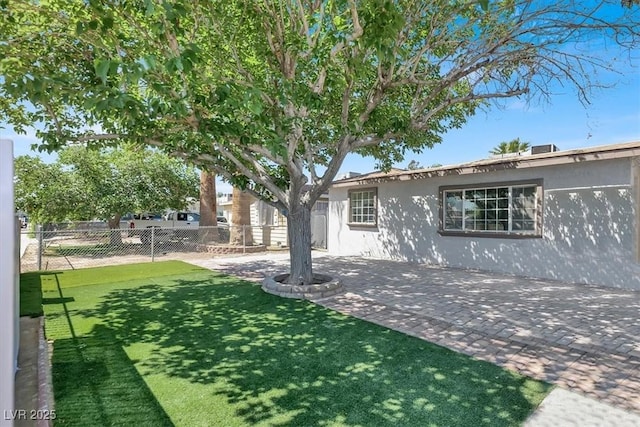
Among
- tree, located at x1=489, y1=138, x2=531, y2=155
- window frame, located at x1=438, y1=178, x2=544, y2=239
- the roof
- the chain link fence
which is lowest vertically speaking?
the chain link fence

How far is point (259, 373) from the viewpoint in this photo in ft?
12.6

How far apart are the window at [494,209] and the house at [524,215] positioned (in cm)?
2

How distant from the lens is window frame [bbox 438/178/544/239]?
29.0 feet

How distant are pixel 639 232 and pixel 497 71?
4.53 meters

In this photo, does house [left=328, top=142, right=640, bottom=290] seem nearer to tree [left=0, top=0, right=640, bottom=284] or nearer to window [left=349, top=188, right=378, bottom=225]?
window [left=349, top=188, right=378, bottom=225]

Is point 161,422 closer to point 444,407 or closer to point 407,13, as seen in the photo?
point 444,407

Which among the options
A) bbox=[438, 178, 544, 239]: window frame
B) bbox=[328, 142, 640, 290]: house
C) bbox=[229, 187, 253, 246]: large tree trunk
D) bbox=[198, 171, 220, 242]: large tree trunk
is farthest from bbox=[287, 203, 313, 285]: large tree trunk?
bbox=[198, 171, 220, 242]: large tree trunk

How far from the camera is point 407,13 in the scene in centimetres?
600

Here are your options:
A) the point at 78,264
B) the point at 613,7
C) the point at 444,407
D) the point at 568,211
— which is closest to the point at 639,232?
the point at 568,211

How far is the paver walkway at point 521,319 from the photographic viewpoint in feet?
12.7

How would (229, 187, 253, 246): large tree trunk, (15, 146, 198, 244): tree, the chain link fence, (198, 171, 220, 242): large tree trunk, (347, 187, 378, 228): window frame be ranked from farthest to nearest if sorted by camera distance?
(198, 171, 220, 242): large tree trunk, (229, 187, 253, 246): large tree trunk, (15, 146, 198, 244): tree, (347, 187, 378, 228): window frame, the chain link fence

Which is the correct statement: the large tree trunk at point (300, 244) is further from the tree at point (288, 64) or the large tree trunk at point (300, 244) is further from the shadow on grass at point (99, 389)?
the shadow on grass at point (99, 389)

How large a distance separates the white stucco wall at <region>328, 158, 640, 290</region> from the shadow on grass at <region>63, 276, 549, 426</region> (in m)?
5.88

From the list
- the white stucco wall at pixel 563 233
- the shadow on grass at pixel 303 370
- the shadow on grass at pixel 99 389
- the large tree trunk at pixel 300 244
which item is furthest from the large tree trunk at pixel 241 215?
the shadow on grass at pixel 99 389
